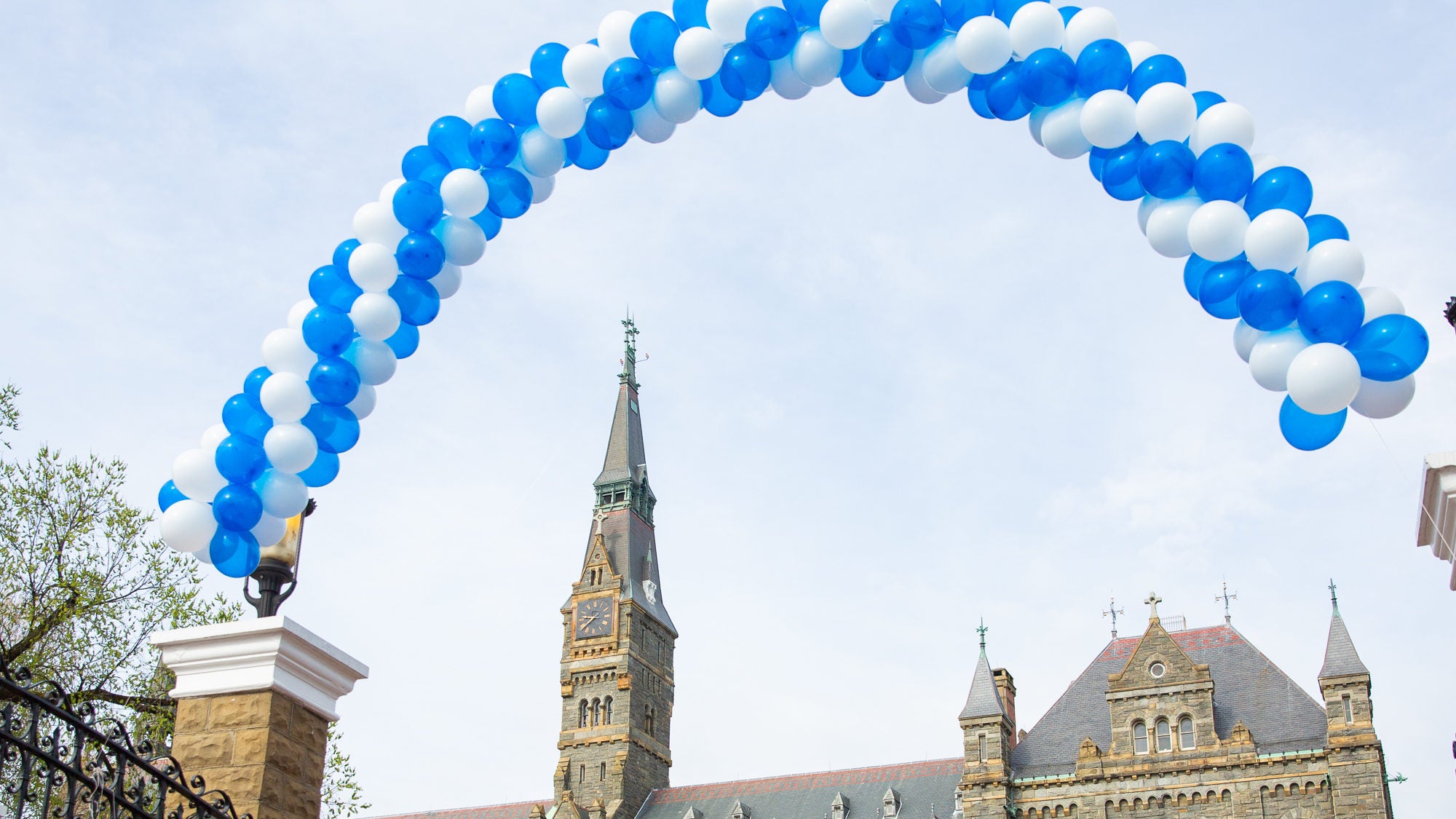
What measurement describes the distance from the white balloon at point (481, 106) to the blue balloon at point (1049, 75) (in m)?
3.81

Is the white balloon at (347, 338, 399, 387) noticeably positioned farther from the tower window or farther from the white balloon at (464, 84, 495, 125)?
the tower window

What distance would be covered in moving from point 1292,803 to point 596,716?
32.2 m

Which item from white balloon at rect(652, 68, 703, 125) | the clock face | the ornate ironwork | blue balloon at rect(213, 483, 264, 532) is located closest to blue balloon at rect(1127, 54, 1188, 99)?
white balloon at rect(652, 68, 703, 125)

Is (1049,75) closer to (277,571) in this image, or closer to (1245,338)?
(1245,338)

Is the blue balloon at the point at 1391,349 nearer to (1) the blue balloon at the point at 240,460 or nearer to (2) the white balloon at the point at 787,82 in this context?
(2) the white balloon at the point at 787,82

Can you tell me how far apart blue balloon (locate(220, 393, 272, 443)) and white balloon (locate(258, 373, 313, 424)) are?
10cm

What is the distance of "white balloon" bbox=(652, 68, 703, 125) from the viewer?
936cm

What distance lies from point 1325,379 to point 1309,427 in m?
0.46

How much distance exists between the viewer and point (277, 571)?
329 inches

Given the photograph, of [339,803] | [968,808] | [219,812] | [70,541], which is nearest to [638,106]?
[219,812]

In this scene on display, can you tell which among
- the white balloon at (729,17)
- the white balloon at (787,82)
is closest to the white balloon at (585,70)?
the white balloon at (729,17)

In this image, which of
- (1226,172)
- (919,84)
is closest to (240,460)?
(919,84)

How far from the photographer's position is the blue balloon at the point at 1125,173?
8.60 meters

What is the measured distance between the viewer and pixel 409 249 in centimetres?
906
